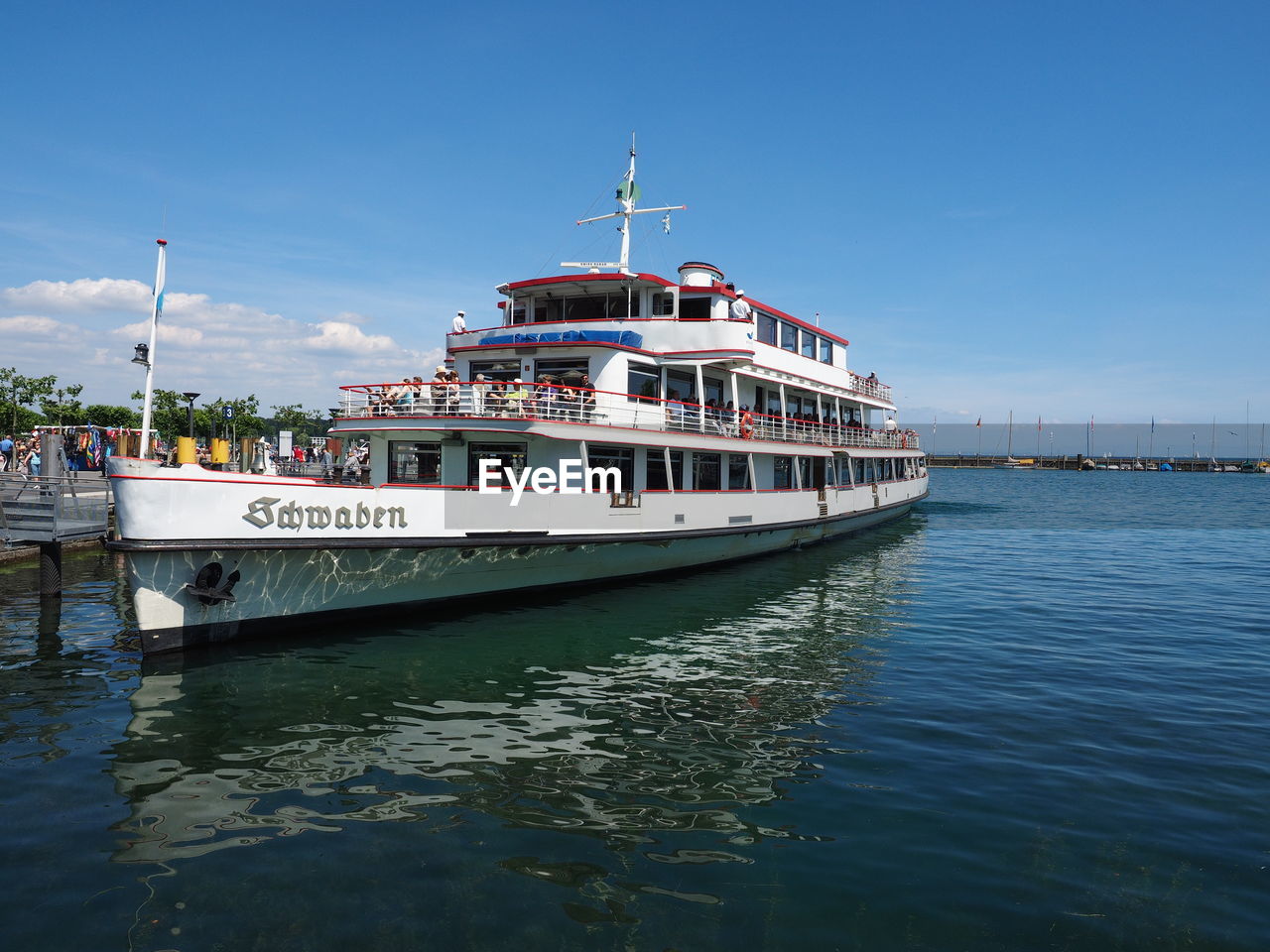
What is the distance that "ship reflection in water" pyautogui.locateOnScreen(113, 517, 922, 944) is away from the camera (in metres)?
6.19

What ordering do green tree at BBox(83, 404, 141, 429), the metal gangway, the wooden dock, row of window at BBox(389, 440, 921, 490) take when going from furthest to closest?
the wooden dock, green tree at BBox(83, 404, 141, 429), row of window at BBox(389, 440, 921, 490), the metal gangway

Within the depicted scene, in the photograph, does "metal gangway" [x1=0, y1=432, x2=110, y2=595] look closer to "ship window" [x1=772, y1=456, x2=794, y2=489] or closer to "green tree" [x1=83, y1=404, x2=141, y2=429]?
"ship window" [x1=772, y1=456, x2=794, y2=489]

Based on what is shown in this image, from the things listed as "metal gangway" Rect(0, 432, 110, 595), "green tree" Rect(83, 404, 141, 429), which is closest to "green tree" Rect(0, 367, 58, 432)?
"green tree" Rect(83, 404, 141, 429)

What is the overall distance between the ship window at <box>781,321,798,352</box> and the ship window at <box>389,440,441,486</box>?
12.9 meters

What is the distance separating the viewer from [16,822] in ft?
21.8

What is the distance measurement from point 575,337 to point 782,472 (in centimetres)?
888

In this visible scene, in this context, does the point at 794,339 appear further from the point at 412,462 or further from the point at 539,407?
the point at 412,462

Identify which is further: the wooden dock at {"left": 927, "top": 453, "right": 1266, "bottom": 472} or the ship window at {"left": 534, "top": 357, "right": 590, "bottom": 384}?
the wooden dock at {"left": 927, "top": 453, "right": 1266, "bottom": 472}

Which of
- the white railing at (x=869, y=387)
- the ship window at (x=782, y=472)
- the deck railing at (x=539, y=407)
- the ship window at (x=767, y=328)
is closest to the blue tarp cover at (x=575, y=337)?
the deck railing at (x=539, y=407)

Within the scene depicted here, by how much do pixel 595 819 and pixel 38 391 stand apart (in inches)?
1827

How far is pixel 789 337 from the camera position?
24.8m

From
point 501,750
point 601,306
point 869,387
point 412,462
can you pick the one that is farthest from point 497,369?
point 869,387

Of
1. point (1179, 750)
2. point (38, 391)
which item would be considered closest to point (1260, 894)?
point (1179, 750)

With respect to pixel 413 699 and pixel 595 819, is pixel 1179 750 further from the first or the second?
pixel 413 699
